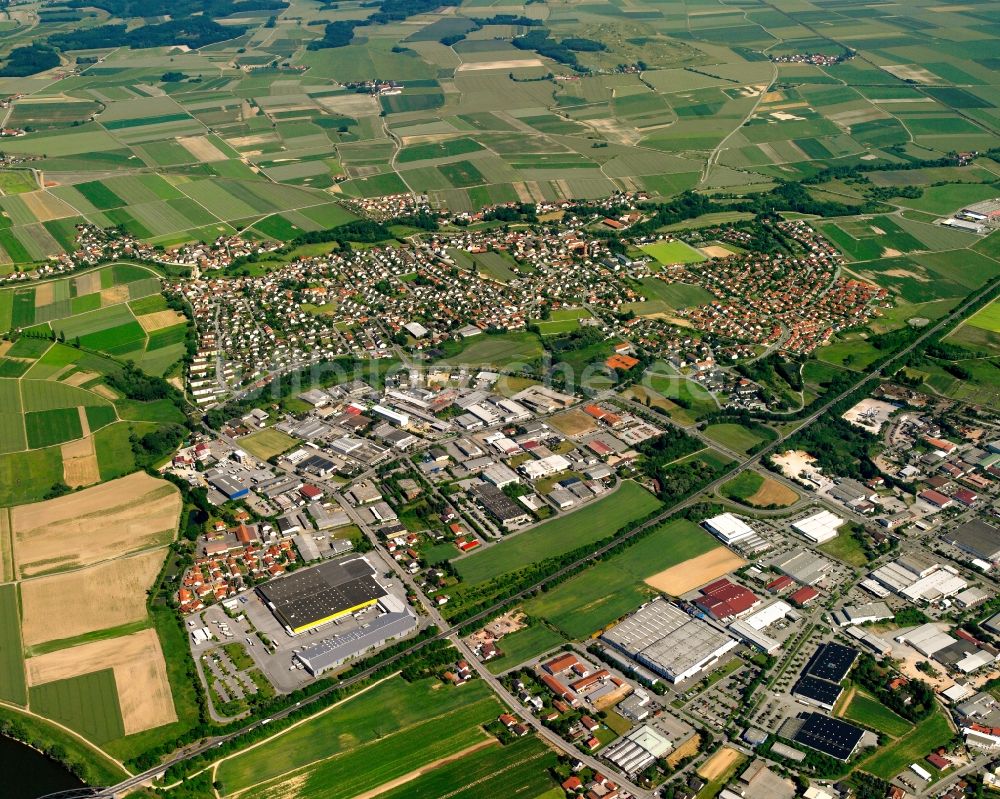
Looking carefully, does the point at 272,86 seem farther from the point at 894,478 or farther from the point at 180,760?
the point at 180,760

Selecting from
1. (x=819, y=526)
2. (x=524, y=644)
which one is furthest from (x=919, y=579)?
(x=524, y=644)

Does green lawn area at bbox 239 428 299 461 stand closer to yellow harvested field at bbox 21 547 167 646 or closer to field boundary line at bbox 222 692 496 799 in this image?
yellow harvested field at bbox 21 547 167 646

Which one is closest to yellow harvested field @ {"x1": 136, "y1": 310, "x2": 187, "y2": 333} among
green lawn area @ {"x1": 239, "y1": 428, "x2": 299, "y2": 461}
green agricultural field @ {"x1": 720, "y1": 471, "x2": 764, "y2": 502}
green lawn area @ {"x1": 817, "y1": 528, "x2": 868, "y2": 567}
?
green lawn area @ {"x1": 239, "y1": 428, "x2": 299, "y2": 461}

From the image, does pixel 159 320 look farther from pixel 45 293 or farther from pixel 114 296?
pixel 45 293

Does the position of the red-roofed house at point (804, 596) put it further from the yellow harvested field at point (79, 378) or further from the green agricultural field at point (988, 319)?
the yellow harvested field at point (79, 378)

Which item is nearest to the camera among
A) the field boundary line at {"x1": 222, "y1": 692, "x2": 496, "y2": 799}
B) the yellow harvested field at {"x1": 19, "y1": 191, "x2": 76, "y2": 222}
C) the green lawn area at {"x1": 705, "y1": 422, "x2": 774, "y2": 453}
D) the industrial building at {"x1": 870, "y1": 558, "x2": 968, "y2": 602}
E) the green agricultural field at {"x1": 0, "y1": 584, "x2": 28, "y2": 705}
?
the field boundary line at {"x1": 222, "y1": 692, "x2": 496, "y2": 799}

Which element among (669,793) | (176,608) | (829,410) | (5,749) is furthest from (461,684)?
(829,410)

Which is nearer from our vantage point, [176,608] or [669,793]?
[669,793]
